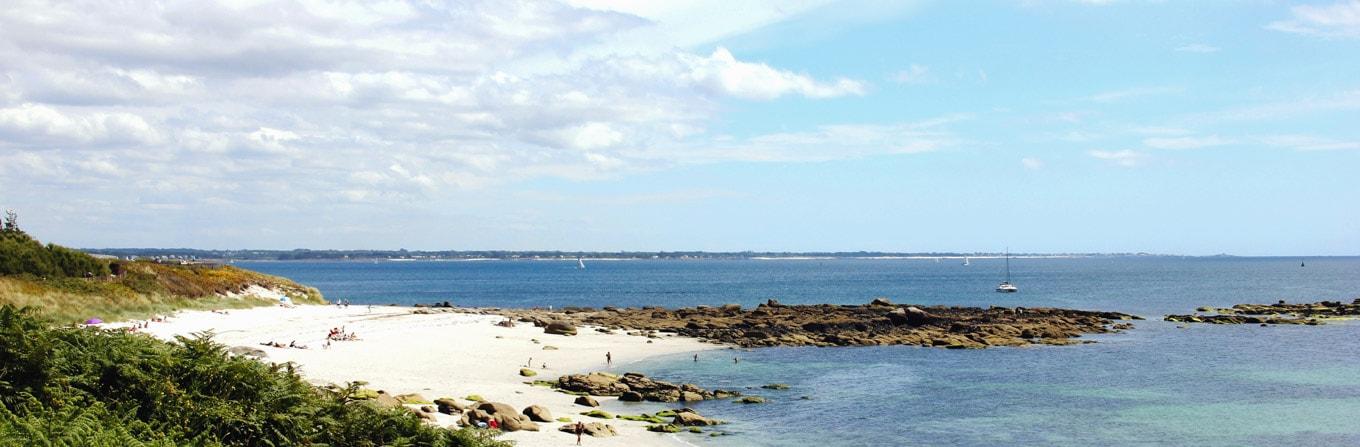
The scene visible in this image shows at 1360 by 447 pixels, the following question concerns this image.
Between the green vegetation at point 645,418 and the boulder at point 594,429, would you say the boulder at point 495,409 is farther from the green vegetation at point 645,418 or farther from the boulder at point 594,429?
the green vegetation at point 645,418

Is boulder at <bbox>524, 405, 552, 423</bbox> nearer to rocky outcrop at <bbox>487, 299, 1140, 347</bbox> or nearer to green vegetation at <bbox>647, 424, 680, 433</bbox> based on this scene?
green vegetation at <bbox>647, 424, 680, 433</bbox>

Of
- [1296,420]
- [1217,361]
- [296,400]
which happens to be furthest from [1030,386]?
[296,400]

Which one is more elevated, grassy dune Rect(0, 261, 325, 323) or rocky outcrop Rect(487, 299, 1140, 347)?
grassy dune Rect(0, 261, 325, 323)

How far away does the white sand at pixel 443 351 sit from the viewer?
128 feet

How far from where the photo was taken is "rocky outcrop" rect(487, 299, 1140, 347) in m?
68.1

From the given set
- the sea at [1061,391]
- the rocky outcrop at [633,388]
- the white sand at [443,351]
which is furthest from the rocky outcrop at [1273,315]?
the rocky outcrop at [633,388]

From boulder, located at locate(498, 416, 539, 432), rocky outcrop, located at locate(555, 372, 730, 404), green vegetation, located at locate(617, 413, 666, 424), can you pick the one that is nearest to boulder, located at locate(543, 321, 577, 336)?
rocky outcrop, located at locate(555, 372, 730, 404)

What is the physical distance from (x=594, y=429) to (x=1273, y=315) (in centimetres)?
7865

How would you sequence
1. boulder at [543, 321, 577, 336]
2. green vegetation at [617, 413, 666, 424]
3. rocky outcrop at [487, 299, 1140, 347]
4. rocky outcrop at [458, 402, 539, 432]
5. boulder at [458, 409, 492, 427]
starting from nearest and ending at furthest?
1. boulder at [458, 409, 492, 427]
2. rocky outcrop at [458, 402, 539, 432]
3. green vegetation at [617, 413, 666, 424]
4. rocky outcrop at [487, 299, 1140, 347]
5. boulder at [543, 321, 577, 336]

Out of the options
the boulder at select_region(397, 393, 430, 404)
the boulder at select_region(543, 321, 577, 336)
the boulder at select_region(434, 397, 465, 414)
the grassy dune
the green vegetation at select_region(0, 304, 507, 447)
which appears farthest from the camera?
the boulder at select_region(543, 321, 577, 336)

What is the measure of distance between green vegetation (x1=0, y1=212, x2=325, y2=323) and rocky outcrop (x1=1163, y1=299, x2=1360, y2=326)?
76.1 m

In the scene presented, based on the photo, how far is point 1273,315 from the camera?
89500 mm

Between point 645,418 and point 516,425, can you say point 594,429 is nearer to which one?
point 516,425

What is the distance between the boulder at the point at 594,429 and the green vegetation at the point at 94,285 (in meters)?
31.2
